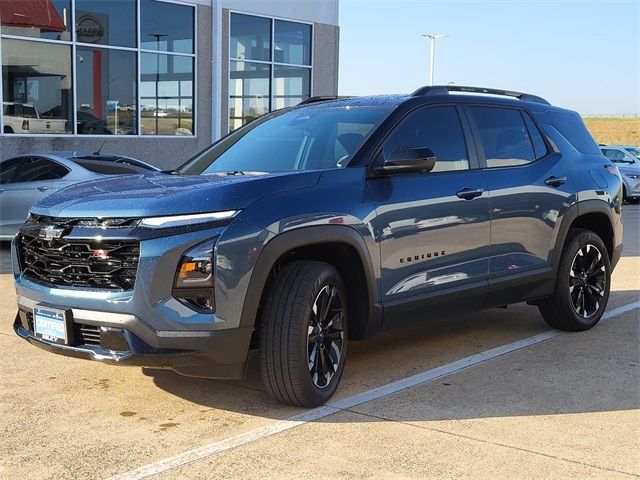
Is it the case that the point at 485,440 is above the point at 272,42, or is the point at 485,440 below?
below

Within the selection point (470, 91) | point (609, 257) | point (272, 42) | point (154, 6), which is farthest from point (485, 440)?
point (272, 42)

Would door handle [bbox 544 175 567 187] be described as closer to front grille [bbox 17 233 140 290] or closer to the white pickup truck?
front grille [bbox 17 233 140 290]

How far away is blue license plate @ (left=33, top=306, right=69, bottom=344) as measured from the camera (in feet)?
15.1

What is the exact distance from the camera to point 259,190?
15.2ft

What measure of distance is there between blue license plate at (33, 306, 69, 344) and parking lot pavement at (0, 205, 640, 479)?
0.45 metres

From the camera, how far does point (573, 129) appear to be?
7.27m

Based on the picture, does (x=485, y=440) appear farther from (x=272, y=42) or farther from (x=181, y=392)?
(x=272, y=42)

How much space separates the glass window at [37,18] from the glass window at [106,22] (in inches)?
11.3

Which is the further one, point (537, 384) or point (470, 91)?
point (470, 91)

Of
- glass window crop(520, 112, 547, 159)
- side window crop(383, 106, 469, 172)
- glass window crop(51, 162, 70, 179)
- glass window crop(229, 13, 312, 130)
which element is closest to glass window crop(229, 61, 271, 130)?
glass window crop(229, 13, 312, 130)

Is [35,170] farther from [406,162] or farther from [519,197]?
[406,162]

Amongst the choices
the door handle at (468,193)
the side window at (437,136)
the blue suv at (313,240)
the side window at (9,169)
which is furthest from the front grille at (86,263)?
the side window at (9,169)

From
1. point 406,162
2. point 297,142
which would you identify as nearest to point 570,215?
point 406,162

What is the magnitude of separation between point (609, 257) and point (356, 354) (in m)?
2.74
